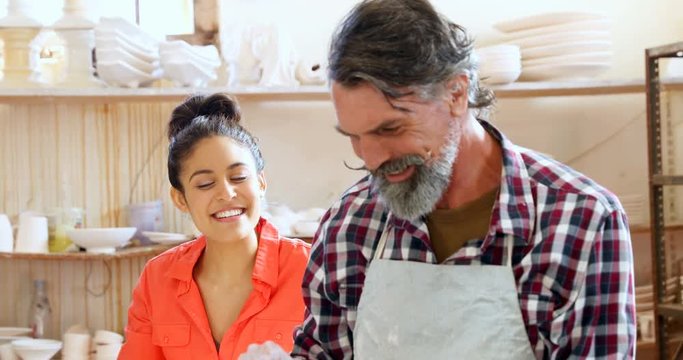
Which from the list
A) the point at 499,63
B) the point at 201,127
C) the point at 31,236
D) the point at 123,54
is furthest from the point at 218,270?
the point at 499,63

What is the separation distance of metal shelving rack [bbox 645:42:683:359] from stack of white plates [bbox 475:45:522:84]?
50 centimetres

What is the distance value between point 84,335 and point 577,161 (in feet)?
6.99

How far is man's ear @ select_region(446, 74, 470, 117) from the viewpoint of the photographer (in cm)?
169

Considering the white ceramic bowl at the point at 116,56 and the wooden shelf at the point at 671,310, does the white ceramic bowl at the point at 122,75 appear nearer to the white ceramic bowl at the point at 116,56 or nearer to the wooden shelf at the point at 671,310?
the white ceramic bowl at the point at 116,56

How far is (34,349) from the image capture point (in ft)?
13.1

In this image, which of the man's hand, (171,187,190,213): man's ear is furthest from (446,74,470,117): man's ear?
(171,187,190,213): man's ear

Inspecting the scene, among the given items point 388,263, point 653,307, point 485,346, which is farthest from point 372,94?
point 653,307

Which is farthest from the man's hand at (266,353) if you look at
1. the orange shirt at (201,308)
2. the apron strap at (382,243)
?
the orange shirt at (201,308)

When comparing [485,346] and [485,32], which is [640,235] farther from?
[485,346]

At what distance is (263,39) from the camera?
13.0 ft

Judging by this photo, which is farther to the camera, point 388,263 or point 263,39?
point 263,39

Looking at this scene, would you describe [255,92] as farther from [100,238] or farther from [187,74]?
[100,238]

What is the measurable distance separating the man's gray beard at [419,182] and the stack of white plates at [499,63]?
227cm

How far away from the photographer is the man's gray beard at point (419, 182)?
1.67 m
